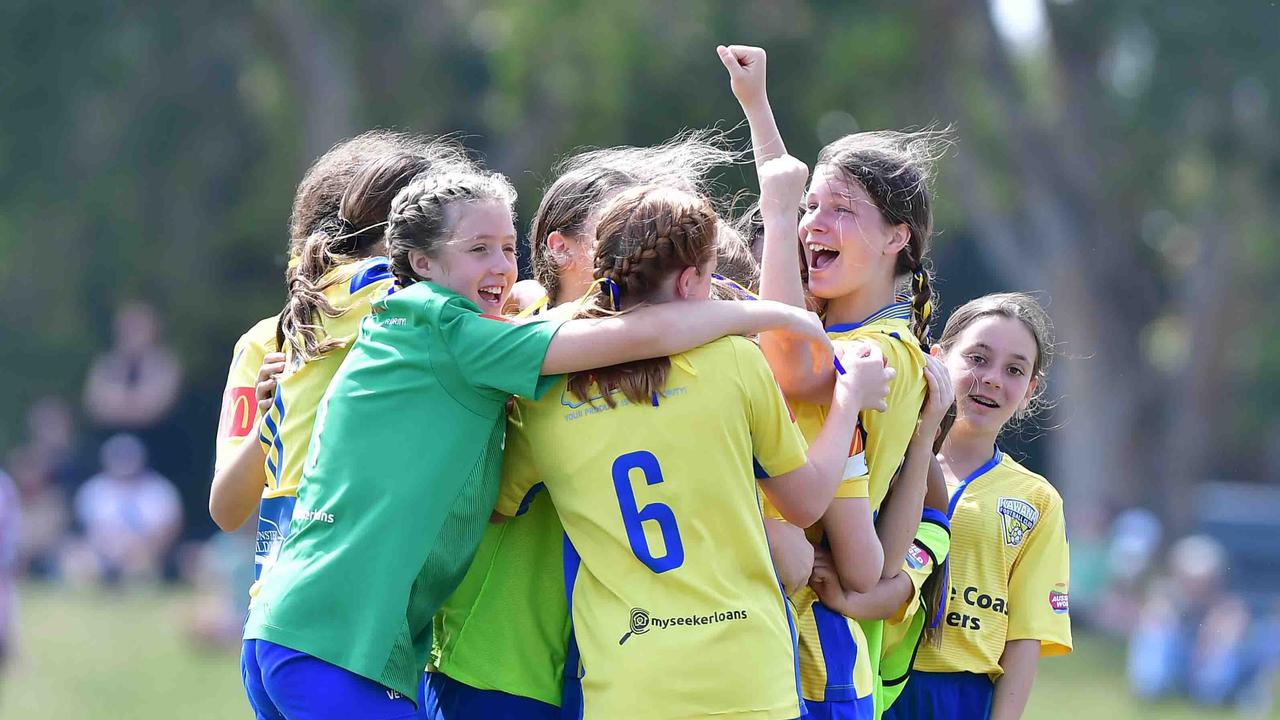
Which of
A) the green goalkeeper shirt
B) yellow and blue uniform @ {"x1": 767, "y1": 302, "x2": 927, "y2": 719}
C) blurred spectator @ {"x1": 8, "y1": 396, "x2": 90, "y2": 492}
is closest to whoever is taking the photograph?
the green goalkeeper shirt

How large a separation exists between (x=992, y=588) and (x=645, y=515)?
4.00ft

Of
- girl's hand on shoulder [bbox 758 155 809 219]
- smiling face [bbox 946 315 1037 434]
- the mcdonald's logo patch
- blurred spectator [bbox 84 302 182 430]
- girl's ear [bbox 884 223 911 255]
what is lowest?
blurred spectator [bbox 84 302 182 430]

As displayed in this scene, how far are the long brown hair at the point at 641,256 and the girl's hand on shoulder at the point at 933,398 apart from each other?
0.58 meters

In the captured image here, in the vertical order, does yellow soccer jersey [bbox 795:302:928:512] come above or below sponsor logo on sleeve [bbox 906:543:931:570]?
above

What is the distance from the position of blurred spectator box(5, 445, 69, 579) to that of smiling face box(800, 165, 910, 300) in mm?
15759

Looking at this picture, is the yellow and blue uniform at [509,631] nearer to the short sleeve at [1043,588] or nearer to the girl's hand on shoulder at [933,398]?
the girl's hand on shoulder at [933,398]

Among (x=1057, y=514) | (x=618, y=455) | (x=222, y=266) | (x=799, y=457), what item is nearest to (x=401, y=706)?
(x=618, y=455)

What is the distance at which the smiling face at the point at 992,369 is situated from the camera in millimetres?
3504

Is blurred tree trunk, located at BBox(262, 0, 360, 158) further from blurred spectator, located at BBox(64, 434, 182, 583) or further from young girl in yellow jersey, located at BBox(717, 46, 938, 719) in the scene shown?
young girl in yellow jersey, located at BBox(717, 46, 938, 719)

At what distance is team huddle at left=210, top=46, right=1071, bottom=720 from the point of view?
258 centimetres

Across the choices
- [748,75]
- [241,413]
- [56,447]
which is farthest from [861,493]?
[56,447]

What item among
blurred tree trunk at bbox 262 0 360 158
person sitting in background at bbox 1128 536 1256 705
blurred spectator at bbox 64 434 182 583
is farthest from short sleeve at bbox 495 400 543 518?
blurred tree trunk at bbox 262 0 360 158

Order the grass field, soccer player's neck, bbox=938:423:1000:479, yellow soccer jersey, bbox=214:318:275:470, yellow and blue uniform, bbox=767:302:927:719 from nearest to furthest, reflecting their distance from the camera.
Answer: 1. yellow and blue uniform, bbox=767:302:927:719
2. yellow soccer jersey, bbox=214:318:275:470
3. soccer player's neck, bbox=938:423:1000:479
4. the grass field

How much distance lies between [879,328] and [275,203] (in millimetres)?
19027
